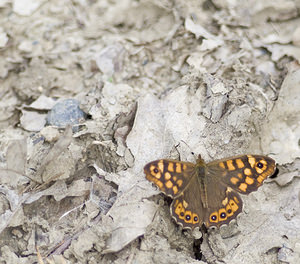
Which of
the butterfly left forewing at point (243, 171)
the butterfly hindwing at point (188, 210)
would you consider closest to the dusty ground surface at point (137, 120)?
the butterfly hindwing at point (188, 210)

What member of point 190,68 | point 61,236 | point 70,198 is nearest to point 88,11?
point 190,68

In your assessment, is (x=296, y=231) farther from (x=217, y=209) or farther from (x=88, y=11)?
(x=88, y=11)

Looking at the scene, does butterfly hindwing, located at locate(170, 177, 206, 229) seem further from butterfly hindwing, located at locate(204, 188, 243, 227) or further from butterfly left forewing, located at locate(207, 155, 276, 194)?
butterfly left forewing, located at locate(207, 155, 276, 194)

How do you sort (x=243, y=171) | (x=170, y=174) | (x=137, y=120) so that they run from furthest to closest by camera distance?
(x=137, y=120), (x=243, y=171), (x=170, y=174)

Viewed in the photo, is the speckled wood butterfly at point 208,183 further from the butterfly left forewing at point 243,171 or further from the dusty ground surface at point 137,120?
the dusty ground surface at point 137,120

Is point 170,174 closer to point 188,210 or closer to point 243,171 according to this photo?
point 188,210

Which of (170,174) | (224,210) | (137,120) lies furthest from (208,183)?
(137,120)
